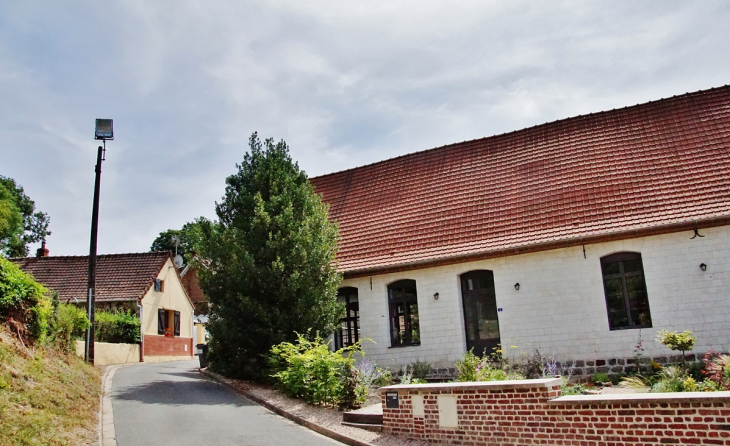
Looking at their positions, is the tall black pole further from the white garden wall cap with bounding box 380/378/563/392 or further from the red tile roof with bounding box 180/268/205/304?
the red tile roof with bounding box 180/268/205/304

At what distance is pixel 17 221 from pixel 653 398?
1698 inches

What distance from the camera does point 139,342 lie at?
26312 mm

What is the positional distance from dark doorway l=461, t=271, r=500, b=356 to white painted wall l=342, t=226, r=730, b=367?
0.89 feet

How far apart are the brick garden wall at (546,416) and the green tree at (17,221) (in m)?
32.9

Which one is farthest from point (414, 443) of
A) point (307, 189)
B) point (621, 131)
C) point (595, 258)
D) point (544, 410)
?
point (621, 131)

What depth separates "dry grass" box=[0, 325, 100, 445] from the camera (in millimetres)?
7666

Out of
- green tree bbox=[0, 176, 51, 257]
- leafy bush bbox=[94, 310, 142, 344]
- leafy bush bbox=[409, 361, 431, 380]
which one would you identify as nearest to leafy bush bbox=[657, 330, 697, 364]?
leafy bush bbox=[409, 361, 431, 380]

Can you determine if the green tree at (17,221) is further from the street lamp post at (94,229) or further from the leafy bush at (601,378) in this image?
the leafy bush at (601,378)

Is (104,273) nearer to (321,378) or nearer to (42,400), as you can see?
(321,378)

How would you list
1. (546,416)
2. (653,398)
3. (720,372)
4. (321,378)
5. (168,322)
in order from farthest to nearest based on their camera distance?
(168,322) → (321,378) → (720,372) → (546,416) → (653,398)

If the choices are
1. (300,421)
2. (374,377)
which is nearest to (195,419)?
(300,421)

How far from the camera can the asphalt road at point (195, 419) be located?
30.2ft

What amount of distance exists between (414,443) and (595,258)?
7.59m

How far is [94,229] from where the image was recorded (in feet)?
59.4
